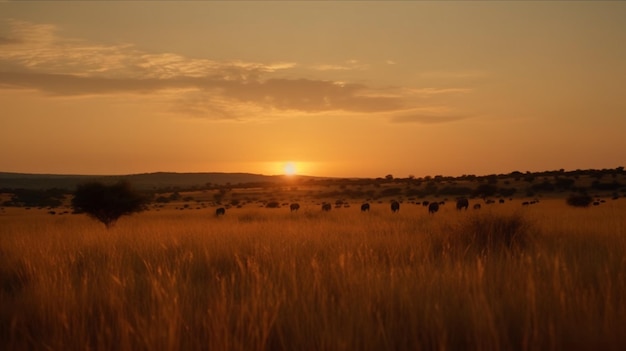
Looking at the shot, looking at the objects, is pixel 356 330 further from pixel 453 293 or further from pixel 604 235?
pixel 604 235

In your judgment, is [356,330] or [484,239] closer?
[356,330]

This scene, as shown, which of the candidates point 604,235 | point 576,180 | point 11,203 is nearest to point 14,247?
point 604,235

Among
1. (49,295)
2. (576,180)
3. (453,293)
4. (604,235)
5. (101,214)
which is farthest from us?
(576,180)

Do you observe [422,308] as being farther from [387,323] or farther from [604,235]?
[604,235]

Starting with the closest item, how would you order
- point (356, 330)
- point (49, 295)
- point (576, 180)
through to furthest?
point (356, 330) → point (49, 295) → point (576, 180)

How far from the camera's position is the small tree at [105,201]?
34906 millimetres

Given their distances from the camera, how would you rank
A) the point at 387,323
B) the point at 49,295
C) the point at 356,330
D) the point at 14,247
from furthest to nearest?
the point at 14,247 < the point at 49,295 < the point at 387,323 < the point at 356,330

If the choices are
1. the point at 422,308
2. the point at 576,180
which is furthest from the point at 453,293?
the point at 576,180

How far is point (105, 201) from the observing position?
34.9 m

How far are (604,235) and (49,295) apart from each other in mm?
10423

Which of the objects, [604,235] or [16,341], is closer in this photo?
[16,341]

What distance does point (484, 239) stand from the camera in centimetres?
1146

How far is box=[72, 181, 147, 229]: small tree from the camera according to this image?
34906mm

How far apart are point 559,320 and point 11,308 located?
15.3 ft
